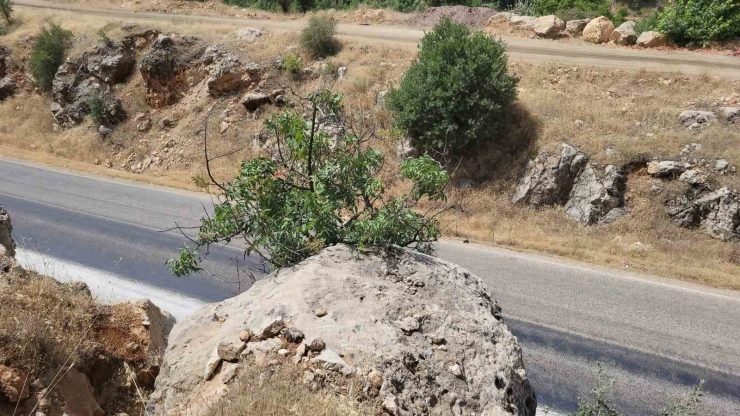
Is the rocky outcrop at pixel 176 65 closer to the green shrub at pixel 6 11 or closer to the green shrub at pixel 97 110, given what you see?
the green shrub at pixel 97 110

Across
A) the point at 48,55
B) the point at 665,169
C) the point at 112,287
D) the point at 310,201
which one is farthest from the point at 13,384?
the point at 48,55

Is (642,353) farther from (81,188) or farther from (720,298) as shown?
(81,188)

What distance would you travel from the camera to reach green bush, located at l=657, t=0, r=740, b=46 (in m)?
17.3

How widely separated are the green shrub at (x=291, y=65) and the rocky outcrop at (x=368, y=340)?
651 inches

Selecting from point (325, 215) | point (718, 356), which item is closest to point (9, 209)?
point (325, 215)

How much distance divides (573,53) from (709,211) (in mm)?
8627

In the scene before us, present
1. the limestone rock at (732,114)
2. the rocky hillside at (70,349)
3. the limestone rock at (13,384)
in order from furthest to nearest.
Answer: the limestone rock at (732,114), the rocky hillside at (70,349), the limestone rock at (13,384)

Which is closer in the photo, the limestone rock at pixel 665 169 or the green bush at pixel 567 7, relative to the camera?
the limestone rock at pixel 665 169

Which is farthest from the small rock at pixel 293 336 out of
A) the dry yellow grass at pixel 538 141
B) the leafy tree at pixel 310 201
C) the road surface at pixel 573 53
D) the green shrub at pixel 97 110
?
the green shrub at pixel 97 110

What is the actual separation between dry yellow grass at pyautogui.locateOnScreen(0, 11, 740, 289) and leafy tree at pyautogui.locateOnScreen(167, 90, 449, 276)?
2.42m

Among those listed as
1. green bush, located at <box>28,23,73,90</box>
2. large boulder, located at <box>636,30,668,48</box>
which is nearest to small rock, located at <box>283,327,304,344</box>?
large boulder, located at <box>636,30,668,48</box>

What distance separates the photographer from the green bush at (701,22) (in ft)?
56.9

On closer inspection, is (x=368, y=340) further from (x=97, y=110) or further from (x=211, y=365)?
(x=97, y=110)

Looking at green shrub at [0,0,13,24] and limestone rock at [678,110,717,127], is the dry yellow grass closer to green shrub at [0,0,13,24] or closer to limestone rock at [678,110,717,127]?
limestone rock at [678,110,717,127]
